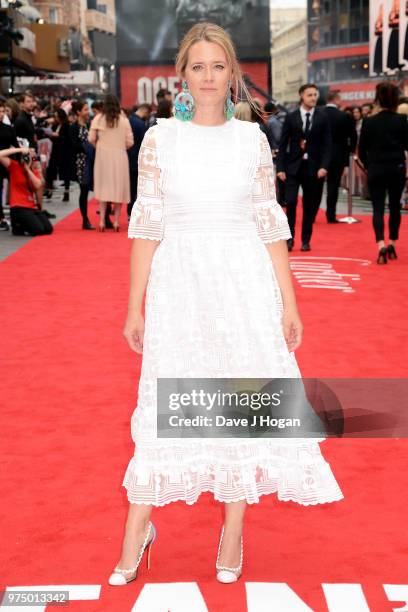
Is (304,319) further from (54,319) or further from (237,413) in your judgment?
(237,413)

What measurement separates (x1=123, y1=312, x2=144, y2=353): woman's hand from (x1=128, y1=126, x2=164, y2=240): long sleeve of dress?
0.86 feet

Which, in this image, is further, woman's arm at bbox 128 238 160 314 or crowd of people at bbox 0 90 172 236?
crowd of people at bbox 0 90 172 236

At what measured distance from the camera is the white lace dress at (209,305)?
3150 mm

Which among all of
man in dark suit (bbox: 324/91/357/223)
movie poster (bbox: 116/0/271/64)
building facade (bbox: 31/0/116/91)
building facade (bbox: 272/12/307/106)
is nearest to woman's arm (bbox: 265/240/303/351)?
man in dark suit (bbox: 324/91/357/223)

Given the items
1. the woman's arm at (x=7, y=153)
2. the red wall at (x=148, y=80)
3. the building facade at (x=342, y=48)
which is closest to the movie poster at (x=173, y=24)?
the red wall at (x=148, y=80)

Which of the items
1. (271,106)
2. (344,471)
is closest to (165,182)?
(344,471)

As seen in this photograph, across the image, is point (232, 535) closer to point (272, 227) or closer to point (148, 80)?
point (272, 227)

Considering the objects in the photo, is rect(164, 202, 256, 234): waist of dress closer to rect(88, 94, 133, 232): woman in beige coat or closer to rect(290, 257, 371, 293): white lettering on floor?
rect(290, 257, 371, 293): white lettering on floor

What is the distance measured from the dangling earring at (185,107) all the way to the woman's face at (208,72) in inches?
1.1

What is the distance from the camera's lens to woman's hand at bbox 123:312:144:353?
324cm

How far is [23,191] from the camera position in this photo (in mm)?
13328

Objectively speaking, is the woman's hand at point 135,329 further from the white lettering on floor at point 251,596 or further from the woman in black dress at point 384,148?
the woman in black dress at point 384,148

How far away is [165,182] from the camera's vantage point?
3148mm

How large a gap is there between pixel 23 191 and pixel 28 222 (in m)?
0.65
